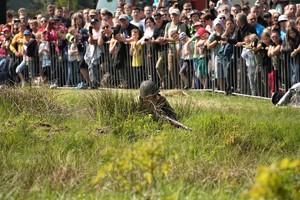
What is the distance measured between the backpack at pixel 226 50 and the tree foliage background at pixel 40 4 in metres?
35.2

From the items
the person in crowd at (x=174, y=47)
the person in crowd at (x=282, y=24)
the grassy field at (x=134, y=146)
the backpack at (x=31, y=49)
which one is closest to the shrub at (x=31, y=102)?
the grassy field at (x=134, y=146)

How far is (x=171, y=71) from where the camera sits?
72.3ft

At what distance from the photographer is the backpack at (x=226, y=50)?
20.7 m

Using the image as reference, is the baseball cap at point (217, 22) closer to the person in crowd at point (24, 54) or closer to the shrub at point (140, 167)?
the person in crowd at point (24, 54)

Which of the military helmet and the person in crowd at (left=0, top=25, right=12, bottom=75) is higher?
the person in crowd at (left=0, top=25, right=12, bottom=75)

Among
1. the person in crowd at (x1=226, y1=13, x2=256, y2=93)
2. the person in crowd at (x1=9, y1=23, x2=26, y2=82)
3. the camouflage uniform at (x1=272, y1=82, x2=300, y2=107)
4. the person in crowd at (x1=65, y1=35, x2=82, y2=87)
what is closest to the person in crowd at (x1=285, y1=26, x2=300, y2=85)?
the camouflage uniform at (x1=272, y1=82, x2=300, y2=107)

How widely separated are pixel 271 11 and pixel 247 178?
11.6 meters

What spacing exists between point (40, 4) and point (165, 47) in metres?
44.7

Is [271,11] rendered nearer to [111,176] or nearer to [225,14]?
[225,14]

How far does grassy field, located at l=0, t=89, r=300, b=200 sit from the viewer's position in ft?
28.6

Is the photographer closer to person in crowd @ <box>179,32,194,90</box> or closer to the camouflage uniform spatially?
person in crowd @ <box>179,32,194,90</box>

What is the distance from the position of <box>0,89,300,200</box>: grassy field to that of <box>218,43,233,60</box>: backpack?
86 centimetres

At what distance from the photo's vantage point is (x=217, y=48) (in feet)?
68.9

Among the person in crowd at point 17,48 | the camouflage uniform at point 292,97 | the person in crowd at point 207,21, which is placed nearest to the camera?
the camouflage uniform at point 292,97
